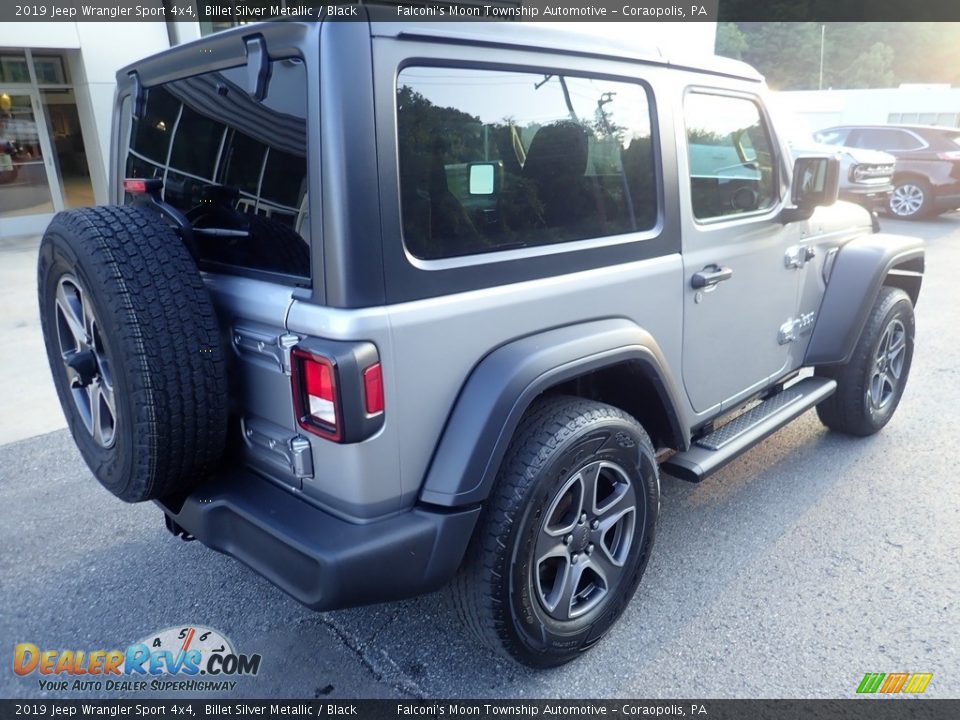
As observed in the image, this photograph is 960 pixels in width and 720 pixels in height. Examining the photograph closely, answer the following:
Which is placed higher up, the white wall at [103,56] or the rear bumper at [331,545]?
the white wall at [103,56]

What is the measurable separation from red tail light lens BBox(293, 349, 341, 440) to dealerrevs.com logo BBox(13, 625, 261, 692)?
1120 millimetres

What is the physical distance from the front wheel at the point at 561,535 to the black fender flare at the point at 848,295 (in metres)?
1.69

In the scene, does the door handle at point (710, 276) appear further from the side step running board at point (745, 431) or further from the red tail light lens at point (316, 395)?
the red tail light lens at point (316, 395)

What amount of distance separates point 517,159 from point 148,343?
46.5 inches

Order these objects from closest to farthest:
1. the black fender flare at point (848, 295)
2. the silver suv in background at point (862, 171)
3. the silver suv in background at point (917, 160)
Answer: the black fender flare at point (848, 295) → the silver suv in background at point (862, 171) → the silver suv in background at point (917, 160)

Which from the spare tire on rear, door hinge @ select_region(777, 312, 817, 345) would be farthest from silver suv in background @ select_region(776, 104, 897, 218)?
the spare tire on rear

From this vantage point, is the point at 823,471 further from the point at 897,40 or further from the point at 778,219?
the point at 897,40

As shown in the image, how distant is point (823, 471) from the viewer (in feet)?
12.3

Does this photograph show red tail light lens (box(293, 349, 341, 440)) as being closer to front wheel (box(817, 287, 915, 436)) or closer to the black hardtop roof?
the black hardtop roof

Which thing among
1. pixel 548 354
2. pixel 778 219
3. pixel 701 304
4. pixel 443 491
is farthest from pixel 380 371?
pixel 778 219

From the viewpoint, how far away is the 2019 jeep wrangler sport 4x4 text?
71.7 inches

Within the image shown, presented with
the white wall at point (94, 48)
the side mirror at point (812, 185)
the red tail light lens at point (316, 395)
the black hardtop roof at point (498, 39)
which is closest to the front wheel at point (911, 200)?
the side mirror at point (812, 185)

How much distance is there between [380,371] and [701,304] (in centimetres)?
150

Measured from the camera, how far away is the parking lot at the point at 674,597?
→ 2391mm
